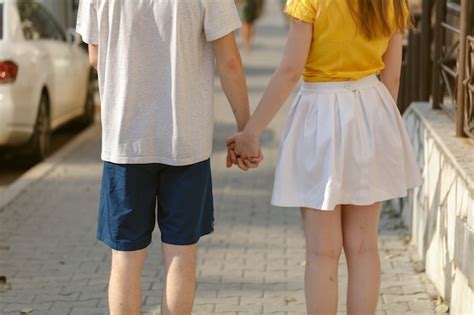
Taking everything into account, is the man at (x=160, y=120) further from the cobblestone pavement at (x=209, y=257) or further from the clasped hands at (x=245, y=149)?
the cobblestone pavement at (x=209, y=257)

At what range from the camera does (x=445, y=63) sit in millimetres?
7340

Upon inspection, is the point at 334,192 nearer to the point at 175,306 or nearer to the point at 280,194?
the point at 280,194

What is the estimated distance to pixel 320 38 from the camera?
438 centimetres

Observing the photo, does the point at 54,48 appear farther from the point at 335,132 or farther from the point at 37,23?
the point at 335,132

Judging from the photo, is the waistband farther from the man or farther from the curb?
the curb

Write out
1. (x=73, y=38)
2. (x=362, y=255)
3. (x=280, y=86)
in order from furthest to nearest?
(x=73, y=38) < (x=362, y=255) < (x=280, y=86)

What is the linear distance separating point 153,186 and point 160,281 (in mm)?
2073

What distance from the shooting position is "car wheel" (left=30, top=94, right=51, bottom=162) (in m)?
11.0

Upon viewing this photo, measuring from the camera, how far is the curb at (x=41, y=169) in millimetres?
9086

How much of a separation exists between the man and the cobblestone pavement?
1357 millimetres

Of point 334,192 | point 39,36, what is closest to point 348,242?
point 334,192

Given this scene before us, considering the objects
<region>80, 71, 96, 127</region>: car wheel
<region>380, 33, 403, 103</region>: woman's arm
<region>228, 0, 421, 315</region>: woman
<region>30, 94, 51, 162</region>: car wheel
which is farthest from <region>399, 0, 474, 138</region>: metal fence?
<region>80, 71, 96, 127</region>: car wheel

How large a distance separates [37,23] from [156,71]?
7.92 m

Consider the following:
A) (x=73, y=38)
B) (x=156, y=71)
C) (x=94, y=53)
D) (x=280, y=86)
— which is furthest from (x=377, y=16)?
(x=73, y=38)
